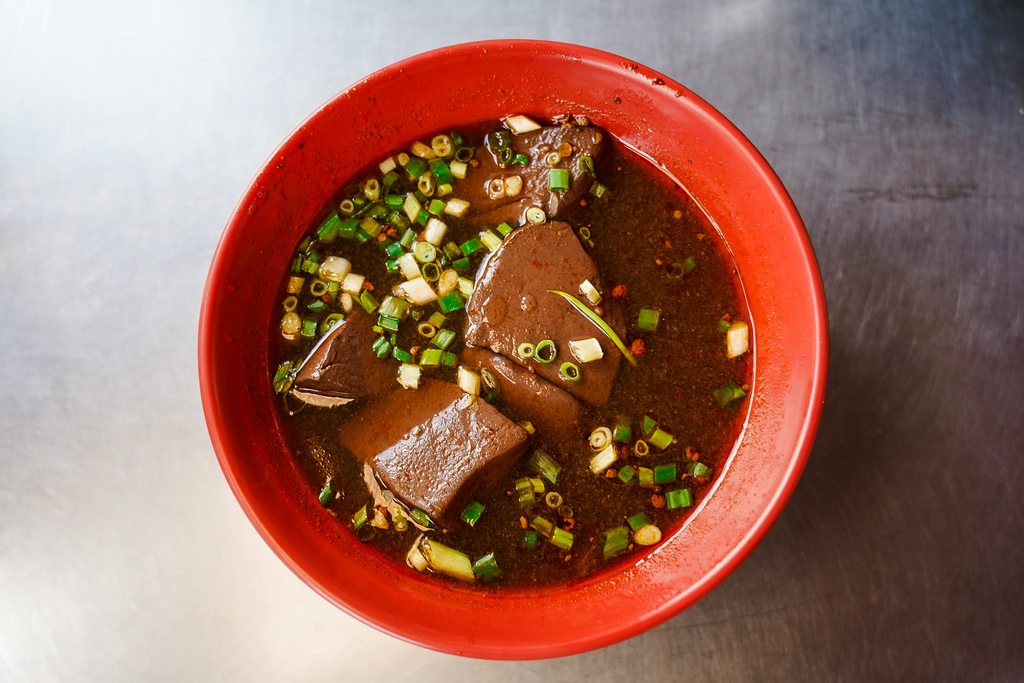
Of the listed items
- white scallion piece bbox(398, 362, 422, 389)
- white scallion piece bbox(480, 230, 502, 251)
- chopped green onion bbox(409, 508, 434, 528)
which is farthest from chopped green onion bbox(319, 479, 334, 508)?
white scallion piece bbox(480, 230, 502, 251)

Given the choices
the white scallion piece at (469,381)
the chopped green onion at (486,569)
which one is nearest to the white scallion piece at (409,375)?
the white scallion piece at (469,381)

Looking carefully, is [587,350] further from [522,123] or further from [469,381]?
[522,123]

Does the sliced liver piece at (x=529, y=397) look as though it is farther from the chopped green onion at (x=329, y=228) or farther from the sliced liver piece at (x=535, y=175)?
the chopped green onion at (x=329, y=228)

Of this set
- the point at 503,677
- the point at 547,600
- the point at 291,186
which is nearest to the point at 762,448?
the point at 547,600

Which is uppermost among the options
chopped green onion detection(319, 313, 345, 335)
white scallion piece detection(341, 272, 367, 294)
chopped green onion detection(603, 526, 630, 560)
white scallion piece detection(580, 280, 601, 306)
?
white scallion piece detection(341, 272, 367, 294)

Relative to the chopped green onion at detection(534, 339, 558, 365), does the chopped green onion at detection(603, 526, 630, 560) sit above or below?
below

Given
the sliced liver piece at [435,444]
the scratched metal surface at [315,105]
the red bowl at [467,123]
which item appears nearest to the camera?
the red bowl at [467,123]

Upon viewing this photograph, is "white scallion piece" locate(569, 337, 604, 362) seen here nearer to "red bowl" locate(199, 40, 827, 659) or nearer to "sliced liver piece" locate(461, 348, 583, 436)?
"sliced liver piece" locate(461, 348, 583, 436)
